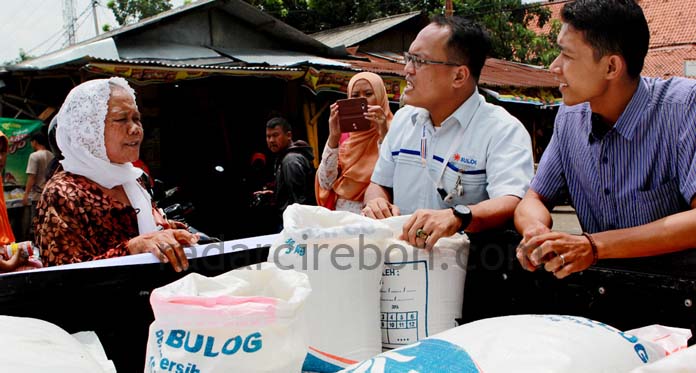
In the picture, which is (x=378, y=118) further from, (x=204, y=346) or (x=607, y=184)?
A: (x=204, y=346)

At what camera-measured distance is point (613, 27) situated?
1615 mm

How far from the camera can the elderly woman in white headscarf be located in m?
1.90

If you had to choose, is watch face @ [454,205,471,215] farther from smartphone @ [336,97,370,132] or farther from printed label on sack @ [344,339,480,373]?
smartphone @ [336,97,370,132]

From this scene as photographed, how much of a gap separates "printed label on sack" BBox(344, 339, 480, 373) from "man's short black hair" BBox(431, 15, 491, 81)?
1.36m

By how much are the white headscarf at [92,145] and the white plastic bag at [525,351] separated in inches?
53.6

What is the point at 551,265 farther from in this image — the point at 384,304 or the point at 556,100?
the point at 556,100

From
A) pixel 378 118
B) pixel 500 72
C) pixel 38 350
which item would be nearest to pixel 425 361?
pixel 38 350

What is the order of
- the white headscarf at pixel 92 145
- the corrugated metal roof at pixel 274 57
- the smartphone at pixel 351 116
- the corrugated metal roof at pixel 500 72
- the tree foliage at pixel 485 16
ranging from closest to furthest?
the white headscarf at pixel 92 145 → the smartphone at pixel 351 116 → the corrugated metal roof at pixel 274 57 → the corrugated metal roof at pixel 500 72 → the tree foliage at pixel 485 16

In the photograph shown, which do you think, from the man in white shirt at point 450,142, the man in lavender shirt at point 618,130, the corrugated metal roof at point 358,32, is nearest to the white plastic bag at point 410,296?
the man in lavender shirt at point 618,130

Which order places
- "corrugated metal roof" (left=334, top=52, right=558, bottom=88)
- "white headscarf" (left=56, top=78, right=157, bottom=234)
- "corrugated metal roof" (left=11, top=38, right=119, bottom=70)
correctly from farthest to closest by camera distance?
1. "corrugated metal roof" (left=334, top=52, right=558, bottom=88)
2. "corrugated metal roof" (left=11, top=38, right=119, bottom=70)
3. "white headscarf" (left=56, top=78, right=157, bottom=234)

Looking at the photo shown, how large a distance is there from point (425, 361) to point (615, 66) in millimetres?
1056

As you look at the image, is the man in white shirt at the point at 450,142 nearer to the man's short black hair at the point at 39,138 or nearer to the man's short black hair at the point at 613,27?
the man's short black hair at the point at 613,27

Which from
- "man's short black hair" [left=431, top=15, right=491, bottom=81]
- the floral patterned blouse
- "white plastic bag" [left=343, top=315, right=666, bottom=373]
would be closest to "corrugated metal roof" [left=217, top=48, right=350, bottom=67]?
"man's short black hair" [left=431, top=15, right=491, bottom=81]

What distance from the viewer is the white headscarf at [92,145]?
84.2 inches
